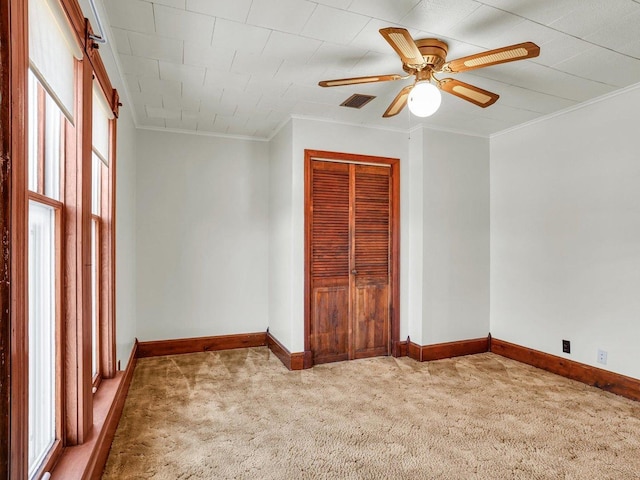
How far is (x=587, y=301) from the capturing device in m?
3.43

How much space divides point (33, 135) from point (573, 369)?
4311 mm

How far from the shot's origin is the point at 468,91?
2.55m

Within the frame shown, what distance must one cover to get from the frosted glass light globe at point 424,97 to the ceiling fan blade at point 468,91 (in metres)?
0.31

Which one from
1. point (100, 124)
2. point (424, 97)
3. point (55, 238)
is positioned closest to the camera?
point (55, 238)

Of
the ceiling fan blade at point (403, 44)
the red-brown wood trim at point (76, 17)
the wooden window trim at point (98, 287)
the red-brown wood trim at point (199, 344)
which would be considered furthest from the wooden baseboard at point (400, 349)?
the red-brown wood trim at point (76, 17)

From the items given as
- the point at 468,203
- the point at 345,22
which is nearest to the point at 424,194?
the point at 468,203

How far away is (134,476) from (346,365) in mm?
2248

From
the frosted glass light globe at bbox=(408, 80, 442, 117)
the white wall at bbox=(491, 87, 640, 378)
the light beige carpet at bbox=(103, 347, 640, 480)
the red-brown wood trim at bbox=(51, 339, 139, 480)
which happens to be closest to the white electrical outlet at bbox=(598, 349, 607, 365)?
the white wall at bbox=(491, 87, 640, 378)

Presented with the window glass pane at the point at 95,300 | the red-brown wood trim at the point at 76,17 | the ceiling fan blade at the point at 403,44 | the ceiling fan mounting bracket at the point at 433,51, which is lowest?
the window glass pane at the point at 95,300

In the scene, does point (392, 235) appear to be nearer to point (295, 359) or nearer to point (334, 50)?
point (295, 359)

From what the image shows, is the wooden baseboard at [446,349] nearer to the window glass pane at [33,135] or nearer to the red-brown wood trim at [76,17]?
the window glass pane at [33,135]

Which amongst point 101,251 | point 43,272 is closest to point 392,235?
point 101,251

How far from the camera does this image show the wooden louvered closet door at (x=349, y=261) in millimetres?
3947

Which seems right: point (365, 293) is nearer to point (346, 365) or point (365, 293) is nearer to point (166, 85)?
point (346, 365)
